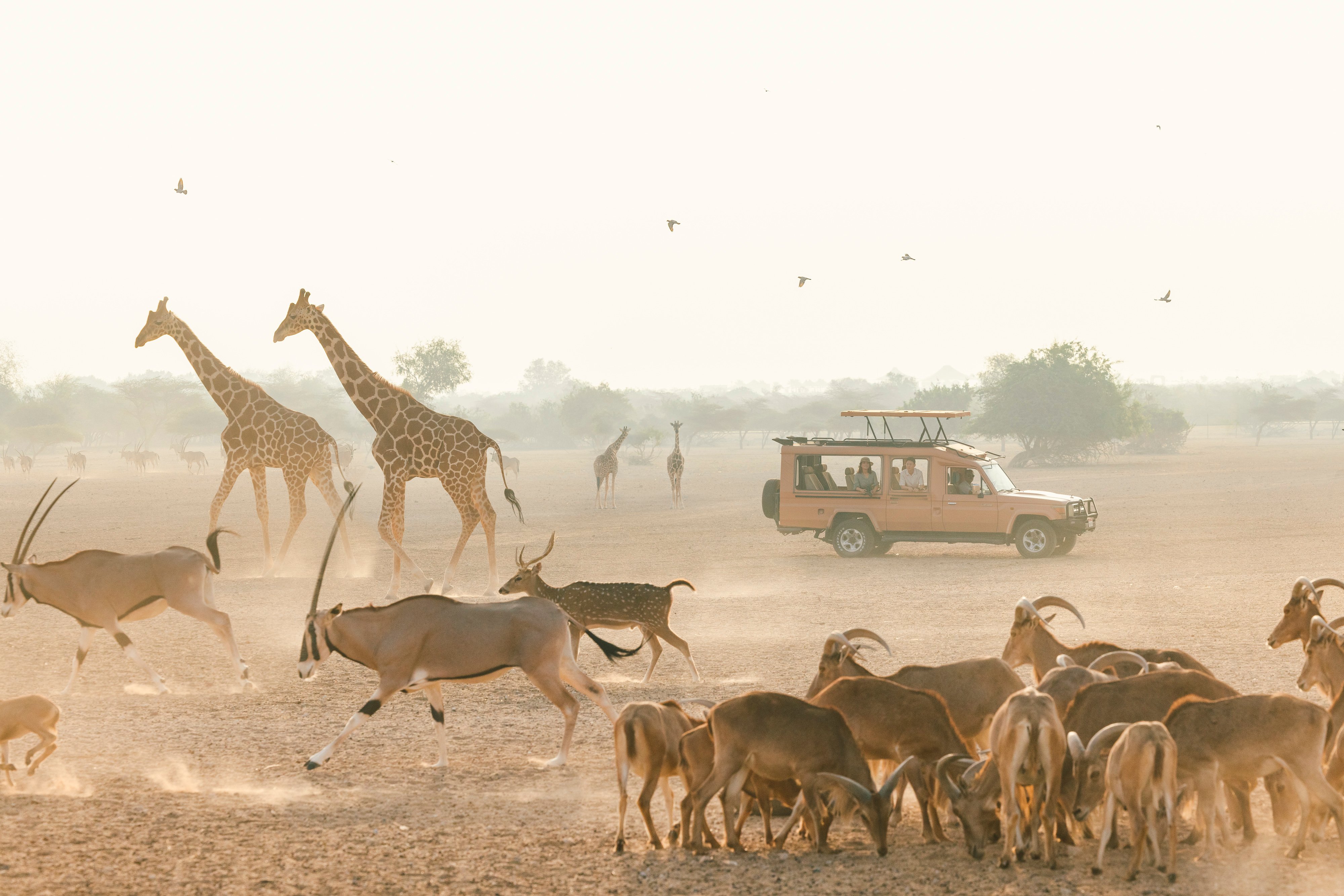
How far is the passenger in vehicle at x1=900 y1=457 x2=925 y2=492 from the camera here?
74.0 feet

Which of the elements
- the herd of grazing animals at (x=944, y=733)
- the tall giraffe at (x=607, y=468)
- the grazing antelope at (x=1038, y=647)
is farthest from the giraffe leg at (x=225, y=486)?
the tall giraffe at (x=607, y=468)

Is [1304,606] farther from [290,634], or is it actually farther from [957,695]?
[290,634]

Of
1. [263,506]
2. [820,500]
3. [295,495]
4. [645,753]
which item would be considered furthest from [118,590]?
[820,500]

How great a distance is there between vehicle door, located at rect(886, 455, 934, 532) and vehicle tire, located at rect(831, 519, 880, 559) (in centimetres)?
50

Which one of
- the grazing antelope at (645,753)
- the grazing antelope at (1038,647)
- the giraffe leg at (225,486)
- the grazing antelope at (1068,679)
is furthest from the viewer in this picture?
the giraffe leg at (225,486)

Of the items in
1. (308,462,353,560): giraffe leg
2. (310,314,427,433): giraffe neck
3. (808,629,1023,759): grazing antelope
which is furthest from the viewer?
(308,462,353,560): giraffe leg

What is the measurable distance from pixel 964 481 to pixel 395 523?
33.3ft

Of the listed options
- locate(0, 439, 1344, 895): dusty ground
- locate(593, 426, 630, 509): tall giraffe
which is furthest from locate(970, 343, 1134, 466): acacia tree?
locate(0, 439, 1344, 895): dusty ground

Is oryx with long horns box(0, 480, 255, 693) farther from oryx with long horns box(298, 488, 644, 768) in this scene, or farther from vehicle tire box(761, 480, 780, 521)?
vehicle tire box(761, 480, 780, 521)

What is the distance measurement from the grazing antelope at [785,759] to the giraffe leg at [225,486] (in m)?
14.7

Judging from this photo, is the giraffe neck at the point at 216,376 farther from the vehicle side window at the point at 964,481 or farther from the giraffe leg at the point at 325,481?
the vehicle side window at the point at 964,481

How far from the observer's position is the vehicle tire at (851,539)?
74.9 feet

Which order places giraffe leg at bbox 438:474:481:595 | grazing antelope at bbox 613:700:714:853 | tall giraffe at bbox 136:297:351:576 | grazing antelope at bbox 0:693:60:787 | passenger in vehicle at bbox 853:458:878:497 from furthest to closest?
passenger in vehicle at bbox 853:458:878:497 < tall giraffe at bbox 136:297:351:576 < giraffe leg at bbox 438:474:481:595 < grazing antelope at bbox 0:693:60:787 < grazing antelope at bbox 613:700:714:853

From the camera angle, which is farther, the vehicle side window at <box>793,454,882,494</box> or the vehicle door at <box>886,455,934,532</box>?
the vehicle side window at <box>793,454,882,494</box>
